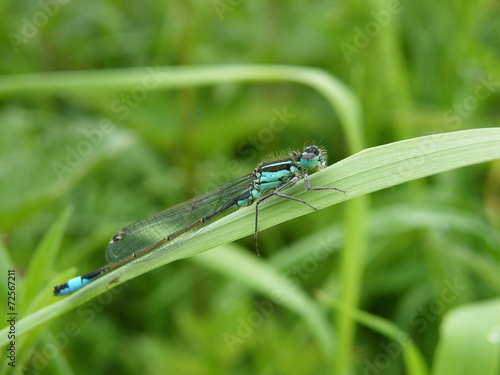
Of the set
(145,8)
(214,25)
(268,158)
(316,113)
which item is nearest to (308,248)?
(268,158)

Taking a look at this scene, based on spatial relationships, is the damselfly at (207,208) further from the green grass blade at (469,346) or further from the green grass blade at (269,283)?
the green grass blade at (469,346)

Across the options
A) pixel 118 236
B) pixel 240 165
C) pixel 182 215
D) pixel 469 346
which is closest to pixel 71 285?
pixel 118 236

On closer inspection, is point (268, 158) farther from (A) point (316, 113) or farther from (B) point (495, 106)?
(B) point (495, 106)

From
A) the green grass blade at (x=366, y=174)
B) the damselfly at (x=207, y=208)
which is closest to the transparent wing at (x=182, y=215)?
the damselfly at (x=207, y=208)

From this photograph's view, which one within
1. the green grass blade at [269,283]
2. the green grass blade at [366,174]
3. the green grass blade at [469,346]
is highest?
the green grass blade at [269,283]

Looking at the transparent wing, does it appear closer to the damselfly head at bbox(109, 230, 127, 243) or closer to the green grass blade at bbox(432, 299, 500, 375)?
the damselfly head at bbox(109, 230, 127, 243)

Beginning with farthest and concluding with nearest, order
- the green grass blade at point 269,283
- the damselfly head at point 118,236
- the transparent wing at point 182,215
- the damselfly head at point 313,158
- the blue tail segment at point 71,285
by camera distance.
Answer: the green grass blade at point 269,283 → the transparent wing at point 182,215 → the damselfly head at point 118,236 → the damselfly head at point 313,158 → the blue tail segment at point 71,285

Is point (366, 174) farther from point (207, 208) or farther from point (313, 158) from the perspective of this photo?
point (207, 208)
